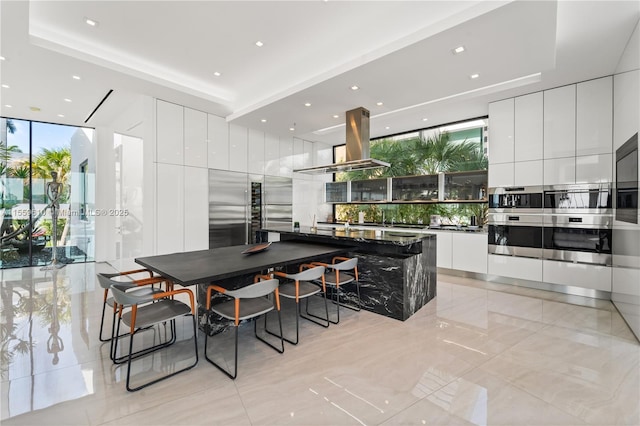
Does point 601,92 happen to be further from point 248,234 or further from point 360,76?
point 248,234

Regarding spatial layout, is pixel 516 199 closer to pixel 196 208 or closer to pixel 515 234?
pixel 515 234

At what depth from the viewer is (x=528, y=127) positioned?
464cm

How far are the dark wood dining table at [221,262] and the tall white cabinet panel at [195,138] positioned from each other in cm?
268

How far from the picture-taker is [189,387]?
2.14 meters

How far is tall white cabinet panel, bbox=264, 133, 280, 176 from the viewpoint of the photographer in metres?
6.83

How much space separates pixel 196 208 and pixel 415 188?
462 centimetres

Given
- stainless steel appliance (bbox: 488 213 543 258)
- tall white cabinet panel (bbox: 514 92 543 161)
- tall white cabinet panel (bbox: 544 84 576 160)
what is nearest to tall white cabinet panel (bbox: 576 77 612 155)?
tall white cabinet panel (bbox: 544 84 576 160)

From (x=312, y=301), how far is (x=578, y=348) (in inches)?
113

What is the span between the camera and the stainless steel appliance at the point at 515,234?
181 inches

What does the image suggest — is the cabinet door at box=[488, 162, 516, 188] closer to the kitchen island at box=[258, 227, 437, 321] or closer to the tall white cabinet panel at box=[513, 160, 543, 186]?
the tall white cabinet panel at box=[513, 160, 543, 186]

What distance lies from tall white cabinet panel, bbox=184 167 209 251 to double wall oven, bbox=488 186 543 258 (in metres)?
5.18

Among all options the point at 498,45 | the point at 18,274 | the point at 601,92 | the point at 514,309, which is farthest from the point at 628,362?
the point at 18,274

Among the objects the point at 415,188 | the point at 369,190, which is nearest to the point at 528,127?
the point at 415,188

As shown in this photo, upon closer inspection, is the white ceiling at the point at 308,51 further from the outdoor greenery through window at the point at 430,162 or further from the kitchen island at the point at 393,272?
the kitchen island at the point at 393,272
